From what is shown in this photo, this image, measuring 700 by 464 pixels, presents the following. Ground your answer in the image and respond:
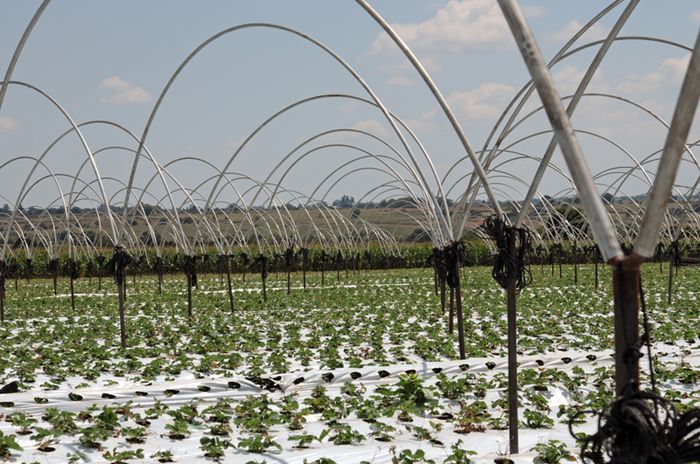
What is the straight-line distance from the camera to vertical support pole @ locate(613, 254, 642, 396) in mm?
4383

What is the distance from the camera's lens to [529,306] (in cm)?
2259

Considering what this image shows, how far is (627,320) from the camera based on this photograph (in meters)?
4.45

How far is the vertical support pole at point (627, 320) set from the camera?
14.4ft

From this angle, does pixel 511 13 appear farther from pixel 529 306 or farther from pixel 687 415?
pixel 529 306

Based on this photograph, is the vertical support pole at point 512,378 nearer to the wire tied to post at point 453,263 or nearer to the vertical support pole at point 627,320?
the vertical support pole at point 627,320

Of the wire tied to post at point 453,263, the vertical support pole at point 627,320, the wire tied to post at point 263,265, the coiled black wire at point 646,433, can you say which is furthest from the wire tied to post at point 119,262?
the coiled black wire at point 646,433

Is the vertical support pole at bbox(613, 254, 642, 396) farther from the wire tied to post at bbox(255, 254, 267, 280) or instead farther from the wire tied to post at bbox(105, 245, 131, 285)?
the wire tied to post at bbox(255, 254, 267, 280)

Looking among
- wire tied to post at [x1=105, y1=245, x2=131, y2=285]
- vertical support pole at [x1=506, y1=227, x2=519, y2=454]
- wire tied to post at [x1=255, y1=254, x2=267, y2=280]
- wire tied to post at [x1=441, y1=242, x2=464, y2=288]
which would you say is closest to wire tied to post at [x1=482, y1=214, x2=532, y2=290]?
vertical support pole at [x1=506, y1=227, x2=519, y2=454]

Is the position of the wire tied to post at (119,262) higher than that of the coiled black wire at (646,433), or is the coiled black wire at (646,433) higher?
the wire tied to post at (119,262)

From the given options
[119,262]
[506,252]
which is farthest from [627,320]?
[119,262]

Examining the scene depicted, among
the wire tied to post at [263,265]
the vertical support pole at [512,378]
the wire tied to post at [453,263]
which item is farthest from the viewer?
the wire tied to post at [263,265]

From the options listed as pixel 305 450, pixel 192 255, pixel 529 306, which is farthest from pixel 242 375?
pixel 529 306

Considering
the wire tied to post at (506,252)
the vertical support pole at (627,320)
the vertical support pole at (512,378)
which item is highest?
the wire tied to post at (506,252)

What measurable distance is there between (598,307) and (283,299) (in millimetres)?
10210
